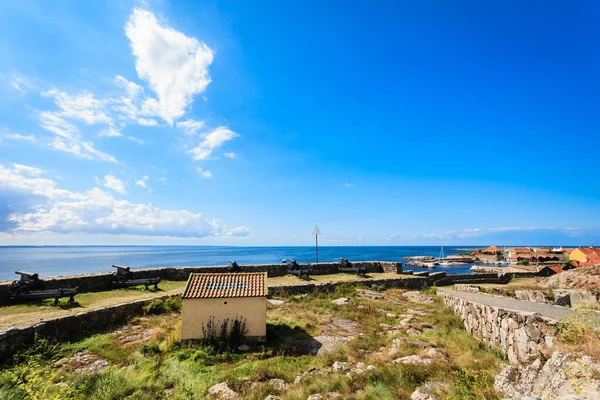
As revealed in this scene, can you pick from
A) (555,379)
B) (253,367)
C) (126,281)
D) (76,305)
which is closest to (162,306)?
(76,305)

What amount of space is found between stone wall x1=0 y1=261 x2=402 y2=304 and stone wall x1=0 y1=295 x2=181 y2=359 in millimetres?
4897

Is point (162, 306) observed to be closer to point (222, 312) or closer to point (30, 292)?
point (222, 312)

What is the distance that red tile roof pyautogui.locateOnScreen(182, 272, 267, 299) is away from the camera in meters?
9.59

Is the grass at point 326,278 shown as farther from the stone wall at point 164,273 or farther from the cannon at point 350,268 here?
the stone wall at point 164,273

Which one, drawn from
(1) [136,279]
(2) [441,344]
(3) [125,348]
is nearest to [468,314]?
(2) [441,344]

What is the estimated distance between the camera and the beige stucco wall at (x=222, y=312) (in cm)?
930

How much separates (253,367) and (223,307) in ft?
8.45

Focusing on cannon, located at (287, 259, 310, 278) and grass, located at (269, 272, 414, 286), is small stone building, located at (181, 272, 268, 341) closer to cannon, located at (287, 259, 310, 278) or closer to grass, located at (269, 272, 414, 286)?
grass, located at (269, 272, 414, 286)

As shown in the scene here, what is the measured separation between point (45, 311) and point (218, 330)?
7.33 meters

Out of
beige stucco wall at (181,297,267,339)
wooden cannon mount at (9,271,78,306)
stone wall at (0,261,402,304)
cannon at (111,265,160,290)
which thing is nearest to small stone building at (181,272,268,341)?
beige stucco wall at (181,297,267,339)

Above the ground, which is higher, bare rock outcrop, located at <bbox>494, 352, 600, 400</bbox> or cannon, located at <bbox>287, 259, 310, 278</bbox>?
bare rock outcrop, located at <bbox>494, 352, 600, 400</bbox>

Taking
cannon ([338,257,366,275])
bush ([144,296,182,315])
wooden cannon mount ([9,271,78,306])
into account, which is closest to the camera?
wooden cannon mount ([9,271,78,306])

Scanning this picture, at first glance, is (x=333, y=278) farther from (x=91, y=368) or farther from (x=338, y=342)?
(x=91, y=368)

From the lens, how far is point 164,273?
746 inches
